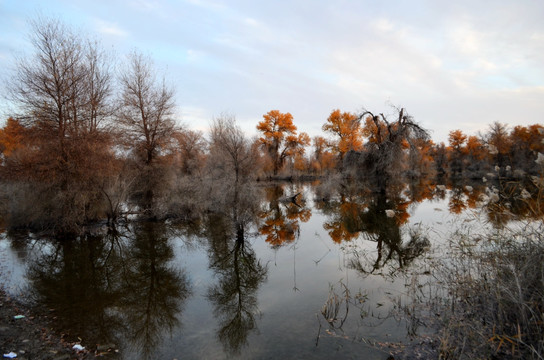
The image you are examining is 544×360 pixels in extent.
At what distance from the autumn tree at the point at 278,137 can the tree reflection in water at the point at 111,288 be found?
119 feet

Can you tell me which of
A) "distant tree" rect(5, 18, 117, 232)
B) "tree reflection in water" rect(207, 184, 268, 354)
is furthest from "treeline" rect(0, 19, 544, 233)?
"tree reflection in water" rect(207, 184, 268, 354)

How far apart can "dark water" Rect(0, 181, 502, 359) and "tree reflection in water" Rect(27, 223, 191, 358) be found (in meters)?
0.03

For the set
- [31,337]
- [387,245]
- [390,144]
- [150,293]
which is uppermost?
[390,144]

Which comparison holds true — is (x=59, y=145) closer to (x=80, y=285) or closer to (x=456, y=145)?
(x=80, y=285)

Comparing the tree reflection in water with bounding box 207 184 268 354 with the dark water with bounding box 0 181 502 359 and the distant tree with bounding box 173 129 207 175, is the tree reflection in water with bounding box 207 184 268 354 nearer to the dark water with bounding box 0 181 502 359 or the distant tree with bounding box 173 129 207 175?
the dark water with bounding box 0 181 502 359

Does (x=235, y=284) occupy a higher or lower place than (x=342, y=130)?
lower

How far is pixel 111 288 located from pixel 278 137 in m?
40.8

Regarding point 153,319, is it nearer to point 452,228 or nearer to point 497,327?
point 497,327

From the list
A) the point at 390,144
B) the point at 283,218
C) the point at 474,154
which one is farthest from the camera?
the point at 474,154

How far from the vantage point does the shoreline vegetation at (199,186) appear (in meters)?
3.93

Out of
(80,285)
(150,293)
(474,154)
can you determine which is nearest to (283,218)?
(150,293)

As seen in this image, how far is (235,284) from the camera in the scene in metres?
7.54

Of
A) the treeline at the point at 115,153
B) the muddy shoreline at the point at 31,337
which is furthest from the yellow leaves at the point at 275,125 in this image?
the muddy shoreline at the point at 31,337

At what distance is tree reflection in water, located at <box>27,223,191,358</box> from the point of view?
17.7 ft
